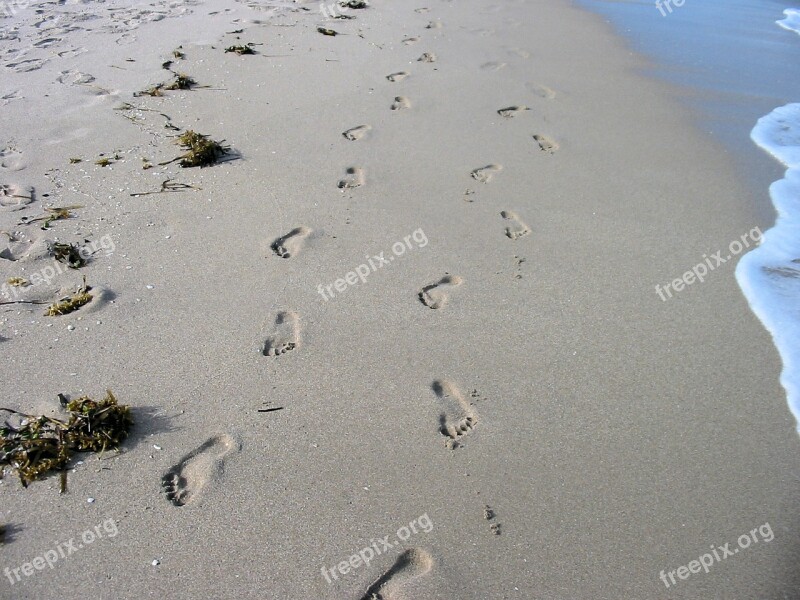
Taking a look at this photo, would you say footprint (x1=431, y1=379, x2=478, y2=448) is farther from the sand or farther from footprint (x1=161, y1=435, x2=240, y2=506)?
footprint (x1=161, y1=435, x2=240, y2=506)

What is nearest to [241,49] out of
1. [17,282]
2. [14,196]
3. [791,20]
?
[14,196]

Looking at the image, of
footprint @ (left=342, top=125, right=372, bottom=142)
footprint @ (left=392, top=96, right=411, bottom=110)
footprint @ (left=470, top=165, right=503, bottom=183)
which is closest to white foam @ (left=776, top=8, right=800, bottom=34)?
footprint @ (left=392, top=96, right=411, bottom=110)

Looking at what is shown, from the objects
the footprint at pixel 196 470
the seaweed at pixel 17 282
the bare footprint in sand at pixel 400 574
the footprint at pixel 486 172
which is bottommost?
the bare footprint in sand at pixel 400 574

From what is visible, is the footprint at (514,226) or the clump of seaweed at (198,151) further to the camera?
the clump of seaweed at (198,151)

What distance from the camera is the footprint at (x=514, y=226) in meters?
3.63

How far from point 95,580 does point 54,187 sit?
107 inches

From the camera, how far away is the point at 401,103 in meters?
4.99

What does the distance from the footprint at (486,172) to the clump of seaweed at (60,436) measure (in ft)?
8.75

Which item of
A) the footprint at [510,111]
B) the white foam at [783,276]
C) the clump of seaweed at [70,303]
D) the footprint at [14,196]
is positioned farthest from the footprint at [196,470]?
the footprint at [510,111]

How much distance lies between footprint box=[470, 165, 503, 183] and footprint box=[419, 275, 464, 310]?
1087 mm

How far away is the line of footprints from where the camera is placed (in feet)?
6.70

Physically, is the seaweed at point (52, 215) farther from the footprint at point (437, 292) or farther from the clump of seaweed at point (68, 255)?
the footprint at point (437, 292)

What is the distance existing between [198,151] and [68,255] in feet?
4.03

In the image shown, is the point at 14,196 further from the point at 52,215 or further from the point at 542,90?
the point at 542,90
